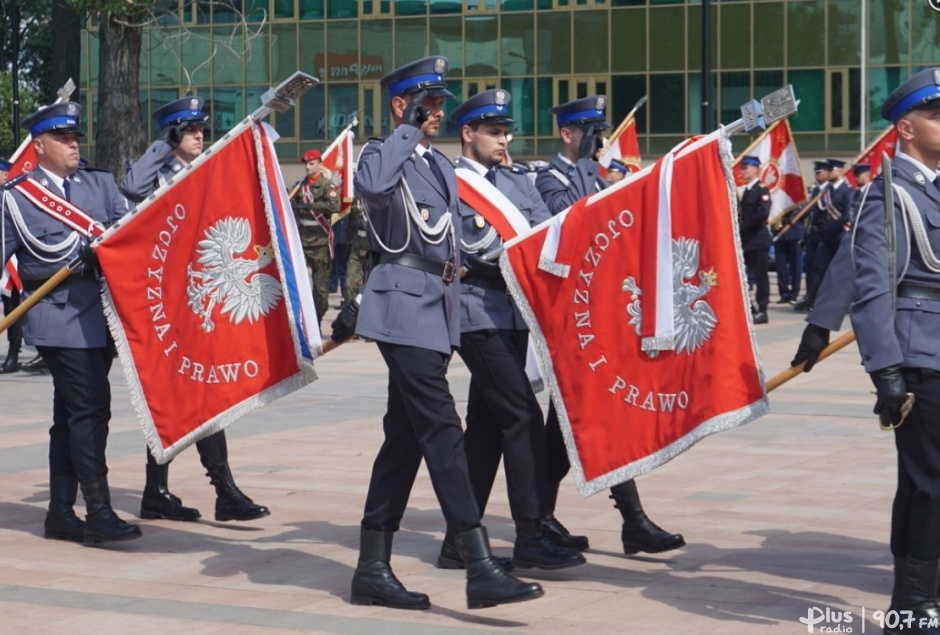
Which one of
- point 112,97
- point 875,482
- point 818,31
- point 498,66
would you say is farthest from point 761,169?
point 498,66

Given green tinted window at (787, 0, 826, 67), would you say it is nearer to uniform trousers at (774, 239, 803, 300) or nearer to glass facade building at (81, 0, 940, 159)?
glass facade building at (81, 0, 940, 159)

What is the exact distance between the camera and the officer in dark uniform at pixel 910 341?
5.75 m

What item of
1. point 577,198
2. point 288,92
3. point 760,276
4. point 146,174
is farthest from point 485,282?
point 760,276

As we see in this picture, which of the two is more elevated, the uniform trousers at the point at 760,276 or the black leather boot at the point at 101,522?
the uniform trousers at the point at 760,276

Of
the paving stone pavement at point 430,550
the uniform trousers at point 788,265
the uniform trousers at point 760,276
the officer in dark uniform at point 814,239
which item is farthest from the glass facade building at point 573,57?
the paving stone pavement at point 430,550

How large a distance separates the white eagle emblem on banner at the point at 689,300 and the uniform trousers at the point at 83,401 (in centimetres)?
273

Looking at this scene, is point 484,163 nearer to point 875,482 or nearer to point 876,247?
point 876,247

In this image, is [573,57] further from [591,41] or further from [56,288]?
[56,288]

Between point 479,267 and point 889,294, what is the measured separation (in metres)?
2.00

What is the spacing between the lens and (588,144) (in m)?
7.68

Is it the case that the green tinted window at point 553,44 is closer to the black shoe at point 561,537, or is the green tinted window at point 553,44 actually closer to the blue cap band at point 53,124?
the blue cap band at point 53,124

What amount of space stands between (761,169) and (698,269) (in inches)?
679

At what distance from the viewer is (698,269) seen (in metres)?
6.68

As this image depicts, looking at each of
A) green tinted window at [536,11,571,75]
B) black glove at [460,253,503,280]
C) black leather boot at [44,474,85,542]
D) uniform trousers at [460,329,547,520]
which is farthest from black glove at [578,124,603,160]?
green tinted window at [536,11,571,75]
